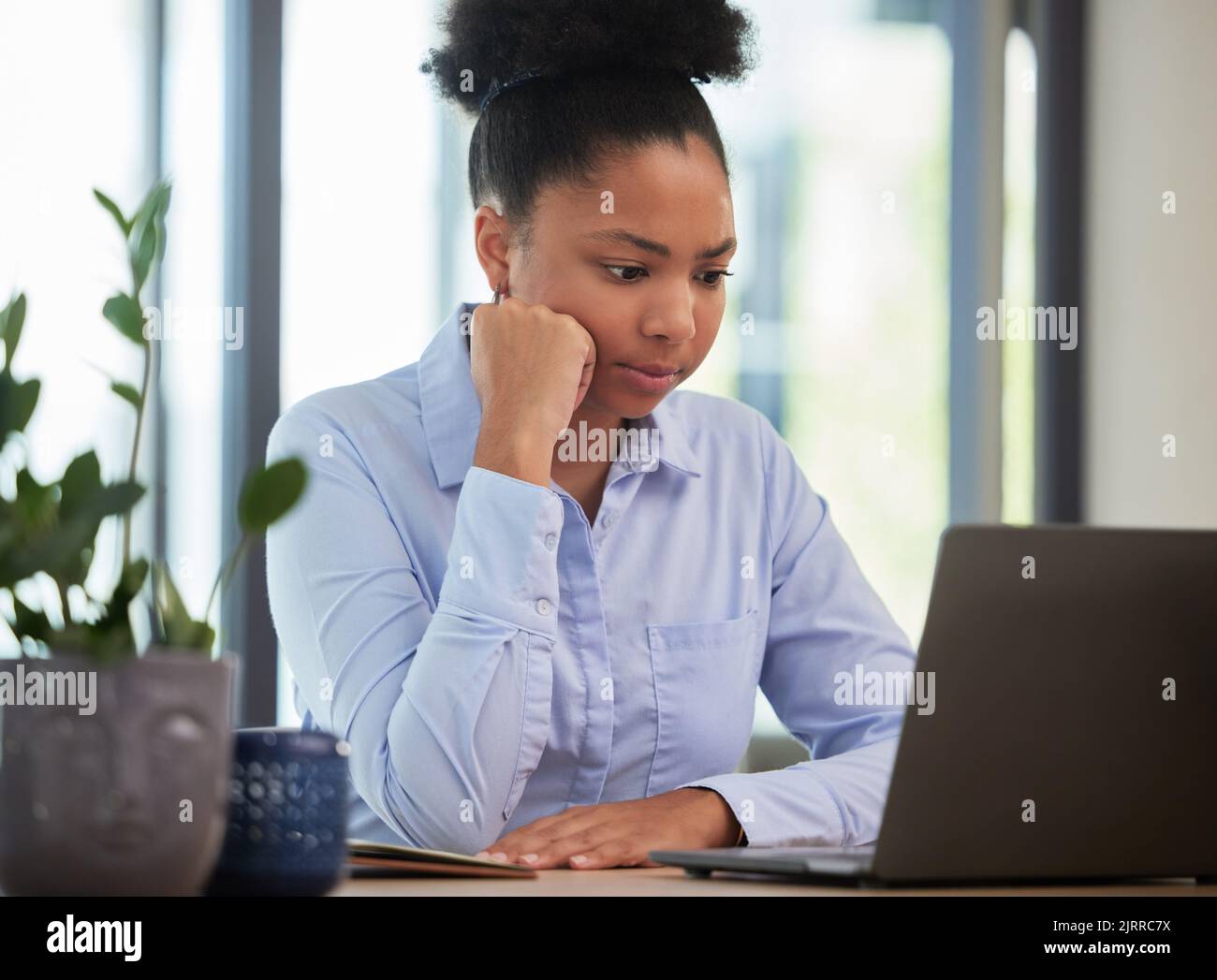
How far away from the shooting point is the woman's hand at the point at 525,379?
1451 millimetres

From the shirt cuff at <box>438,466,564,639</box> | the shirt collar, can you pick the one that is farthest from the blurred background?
the shirt cuff at <box>438,466,564,639</box>

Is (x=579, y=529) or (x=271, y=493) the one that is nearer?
(x=271, y=493)

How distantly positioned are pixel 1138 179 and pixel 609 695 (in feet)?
7.04

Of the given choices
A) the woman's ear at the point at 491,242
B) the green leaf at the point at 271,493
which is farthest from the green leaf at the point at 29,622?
the woman's ear at the point at 491,242

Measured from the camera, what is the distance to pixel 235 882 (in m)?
0.79

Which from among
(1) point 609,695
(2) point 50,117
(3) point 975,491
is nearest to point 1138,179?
(3) point 975,491

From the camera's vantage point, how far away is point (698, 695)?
1690mm

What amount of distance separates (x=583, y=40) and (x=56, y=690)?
1.19 metres

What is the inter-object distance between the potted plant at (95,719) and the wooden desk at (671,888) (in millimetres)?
132

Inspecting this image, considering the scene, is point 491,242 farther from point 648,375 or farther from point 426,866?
point 426,866

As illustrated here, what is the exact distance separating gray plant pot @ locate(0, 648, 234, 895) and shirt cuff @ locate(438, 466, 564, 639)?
65 cm

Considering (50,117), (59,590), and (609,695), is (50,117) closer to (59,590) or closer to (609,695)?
(609,695)

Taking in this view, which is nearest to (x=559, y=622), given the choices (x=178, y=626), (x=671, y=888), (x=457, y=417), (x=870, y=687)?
(x=457, y=417)
